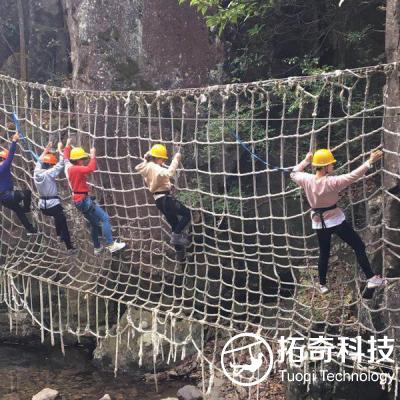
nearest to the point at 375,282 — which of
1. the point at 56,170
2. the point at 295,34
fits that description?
the point at 56,170

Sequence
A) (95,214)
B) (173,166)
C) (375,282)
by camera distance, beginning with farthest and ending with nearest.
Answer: (95,214)
(173,166)
(375,282)

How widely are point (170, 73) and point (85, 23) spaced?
999 mm

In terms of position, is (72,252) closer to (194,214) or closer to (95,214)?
(95,214)

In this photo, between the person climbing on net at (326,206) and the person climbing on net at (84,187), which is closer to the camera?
the person climbing on net at (326,206)

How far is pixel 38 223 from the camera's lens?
5.61m

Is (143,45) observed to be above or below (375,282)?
above

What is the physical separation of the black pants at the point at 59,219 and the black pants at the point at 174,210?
995 millimetres

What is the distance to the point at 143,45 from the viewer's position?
5605 millimetres

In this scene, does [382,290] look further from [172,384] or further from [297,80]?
[172,384]

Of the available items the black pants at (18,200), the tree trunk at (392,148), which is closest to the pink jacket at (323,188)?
the tree trunk at (392,148)

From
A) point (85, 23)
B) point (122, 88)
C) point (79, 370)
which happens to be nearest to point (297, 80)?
point (122, 88)

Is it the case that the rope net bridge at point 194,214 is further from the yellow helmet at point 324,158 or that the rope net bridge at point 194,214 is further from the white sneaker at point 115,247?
the yellow helmet at point 324,158

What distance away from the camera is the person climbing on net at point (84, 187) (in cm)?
436

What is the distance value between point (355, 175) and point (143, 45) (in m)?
3.26
